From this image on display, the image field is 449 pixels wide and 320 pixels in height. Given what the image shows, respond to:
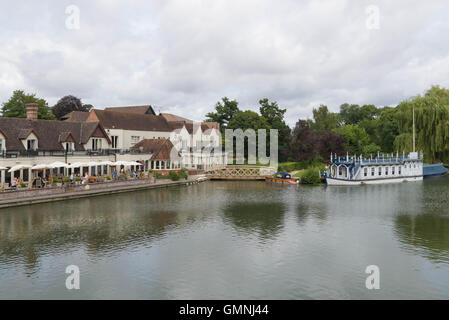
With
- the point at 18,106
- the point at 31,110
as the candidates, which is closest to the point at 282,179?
the point at 31,110

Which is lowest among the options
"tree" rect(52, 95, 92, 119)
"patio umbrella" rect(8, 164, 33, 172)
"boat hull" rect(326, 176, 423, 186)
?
"boat hull" rect(326, 176, 423, 186)

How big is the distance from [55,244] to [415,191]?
3789cm

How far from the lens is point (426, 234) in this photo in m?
21.8

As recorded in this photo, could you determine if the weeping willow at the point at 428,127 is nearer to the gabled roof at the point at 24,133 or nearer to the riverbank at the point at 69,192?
the riverbank at the point at 69,192

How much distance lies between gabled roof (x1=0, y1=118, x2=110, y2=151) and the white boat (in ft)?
104

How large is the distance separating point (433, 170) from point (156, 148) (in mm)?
43683

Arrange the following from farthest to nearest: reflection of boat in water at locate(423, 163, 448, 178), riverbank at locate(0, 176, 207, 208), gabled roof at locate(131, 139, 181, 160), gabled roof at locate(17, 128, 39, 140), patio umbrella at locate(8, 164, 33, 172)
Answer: reflection of boat in water at locate(423, 163, 448, 178)
gabled roof at locate(131, 139, 181, 160)
gabled roof at locate(17, 128, 39, 140)
patio umbrella at locate(8, 164, 33, 172)
riverbank at locate(0, 176, 207, 208)

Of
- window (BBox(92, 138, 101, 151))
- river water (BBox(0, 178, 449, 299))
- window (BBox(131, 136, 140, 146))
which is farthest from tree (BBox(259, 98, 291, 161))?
river water (BBox(0, 178, 449, 299))

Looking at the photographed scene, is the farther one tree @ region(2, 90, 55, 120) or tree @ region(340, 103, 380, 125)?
tree @ region(340, 103, 380, 125)

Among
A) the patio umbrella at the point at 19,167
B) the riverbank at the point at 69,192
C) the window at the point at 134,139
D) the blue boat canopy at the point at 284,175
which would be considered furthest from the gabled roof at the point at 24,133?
the blue boat canopy at the point at 284,175

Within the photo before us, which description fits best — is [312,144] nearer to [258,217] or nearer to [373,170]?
[373,170]

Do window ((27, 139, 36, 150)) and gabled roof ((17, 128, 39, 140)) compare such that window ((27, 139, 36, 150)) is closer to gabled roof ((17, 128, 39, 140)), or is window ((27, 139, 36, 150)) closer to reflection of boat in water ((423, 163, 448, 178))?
gabled roof ((17, 128, 39, 140))

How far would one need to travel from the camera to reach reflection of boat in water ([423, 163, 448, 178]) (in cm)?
5903

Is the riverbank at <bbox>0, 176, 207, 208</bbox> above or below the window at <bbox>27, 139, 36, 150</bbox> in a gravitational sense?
below
